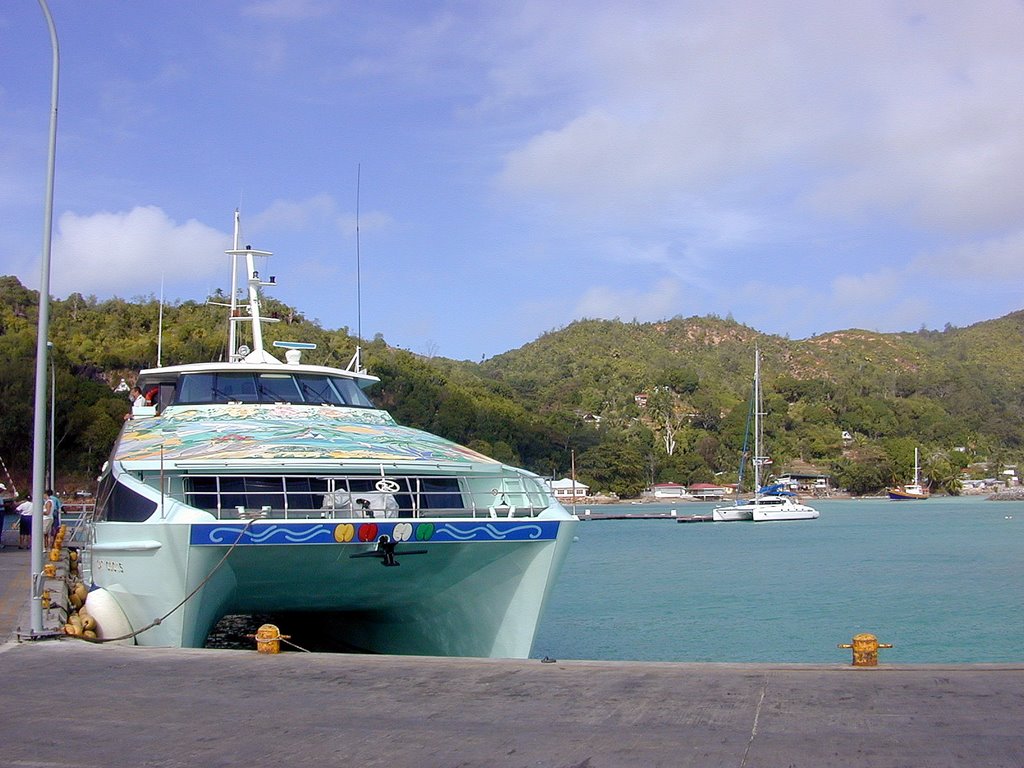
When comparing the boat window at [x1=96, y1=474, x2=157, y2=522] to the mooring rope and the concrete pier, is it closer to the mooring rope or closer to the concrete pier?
the mooring rope

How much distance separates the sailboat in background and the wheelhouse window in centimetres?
11142

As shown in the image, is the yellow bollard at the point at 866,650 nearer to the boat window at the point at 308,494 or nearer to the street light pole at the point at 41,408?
the boat window at the point at 308,494

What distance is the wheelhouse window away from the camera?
49.7ft

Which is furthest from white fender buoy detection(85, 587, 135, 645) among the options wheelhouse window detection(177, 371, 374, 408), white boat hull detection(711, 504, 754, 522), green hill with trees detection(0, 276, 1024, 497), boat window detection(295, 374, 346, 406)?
white boat hull detection(711, 504, 754, 522)

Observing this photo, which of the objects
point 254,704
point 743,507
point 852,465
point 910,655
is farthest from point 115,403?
point 852,465

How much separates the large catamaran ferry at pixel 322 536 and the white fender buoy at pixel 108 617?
0.02 meters

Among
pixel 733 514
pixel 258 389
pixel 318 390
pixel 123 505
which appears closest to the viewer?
pixel 123 505

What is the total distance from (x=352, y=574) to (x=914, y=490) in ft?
383

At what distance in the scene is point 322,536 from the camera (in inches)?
423

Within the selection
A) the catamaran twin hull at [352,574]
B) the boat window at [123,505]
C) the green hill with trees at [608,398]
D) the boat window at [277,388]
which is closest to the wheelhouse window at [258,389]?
the boat window at [277,388]

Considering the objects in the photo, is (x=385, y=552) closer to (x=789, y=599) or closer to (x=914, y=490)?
(x=789, y=599)

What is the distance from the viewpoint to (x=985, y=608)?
84.0 feet

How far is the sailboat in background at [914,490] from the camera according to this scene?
118m

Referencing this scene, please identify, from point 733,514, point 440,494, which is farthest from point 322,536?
point 733,514
